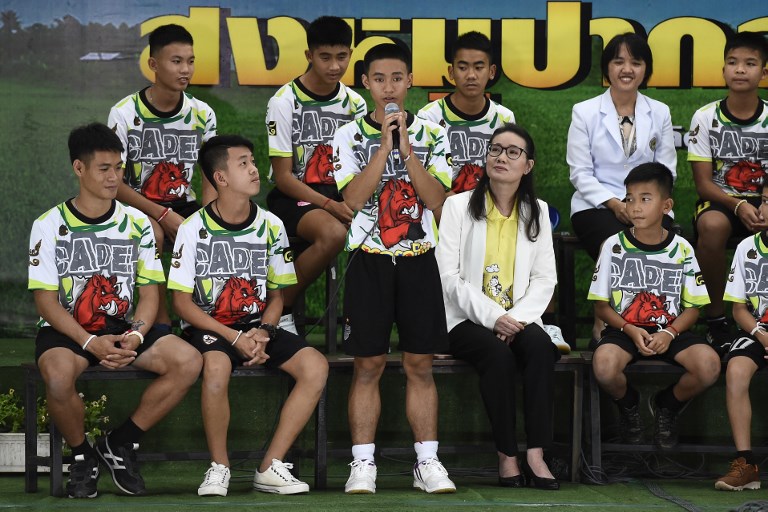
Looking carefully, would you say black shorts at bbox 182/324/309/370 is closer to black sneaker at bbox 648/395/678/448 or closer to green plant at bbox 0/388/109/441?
green plant at bbox 0/388/109/441

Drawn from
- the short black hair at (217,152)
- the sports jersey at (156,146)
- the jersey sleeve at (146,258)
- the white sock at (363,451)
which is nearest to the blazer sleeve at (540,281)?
the white sock at (363,451)

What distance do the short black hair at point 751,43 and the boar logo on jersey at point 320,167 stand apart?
6.31 feet

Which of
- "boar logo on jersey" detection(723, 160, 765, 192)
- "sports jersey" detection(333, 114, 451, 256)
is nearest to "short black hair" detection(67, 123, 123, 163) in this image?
"sports jersey" detection(333, 114, 451, 256)

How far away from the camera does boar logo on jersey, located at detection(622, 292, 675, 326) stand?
514 cm

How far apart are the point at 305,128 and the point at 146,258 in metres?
1.20

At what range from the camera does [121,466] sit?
4652 millimetres

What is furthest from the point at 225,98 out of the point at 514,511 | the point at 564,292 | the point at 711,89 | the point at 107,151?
the point at 514,511

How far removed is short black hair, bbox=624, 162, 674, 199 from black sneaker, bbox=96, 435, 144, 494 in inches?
91.0

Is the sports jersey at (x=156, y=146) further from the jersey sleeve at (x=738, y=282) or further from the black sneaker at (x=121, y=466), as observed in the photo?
the jersey sleeve at (x=738, y=282)

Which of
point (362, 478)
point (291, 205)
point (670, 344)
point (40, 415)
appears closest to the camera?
point (362, 478)

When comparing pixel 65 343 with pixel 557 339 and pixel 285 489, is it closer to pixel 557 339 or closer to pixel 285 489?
pixel 285 489

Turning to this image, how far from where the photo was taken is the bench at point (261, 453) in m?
4.71

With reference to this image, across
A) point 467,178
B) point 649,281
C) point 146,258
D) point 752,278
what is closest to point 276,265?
point 146,258

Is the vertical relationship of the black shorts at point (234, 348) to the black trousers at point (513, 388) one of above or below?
above
